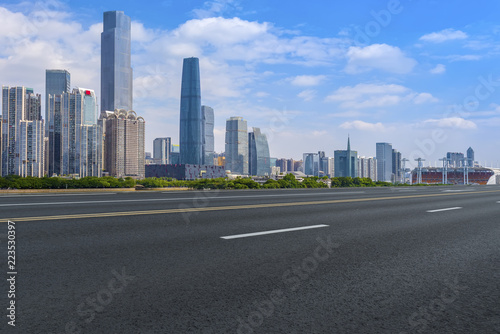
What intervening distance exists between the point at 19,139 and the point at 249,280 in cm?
17419

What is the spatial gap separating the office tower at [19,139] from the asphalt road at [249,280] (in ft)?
481

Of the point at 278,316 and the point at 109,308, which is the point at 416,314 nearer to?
the point at 278,316

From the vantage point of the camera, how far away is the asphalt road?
311cm

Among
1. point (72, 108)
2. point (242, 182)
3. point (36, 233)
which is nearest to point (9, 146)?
point (72, 108)

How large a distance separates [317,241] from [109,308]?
4091mm

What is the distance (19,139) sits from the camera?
15262cm

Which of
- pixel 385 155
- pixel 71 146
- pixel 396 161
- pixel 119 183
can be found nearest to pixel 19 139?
→ pixel 71 146

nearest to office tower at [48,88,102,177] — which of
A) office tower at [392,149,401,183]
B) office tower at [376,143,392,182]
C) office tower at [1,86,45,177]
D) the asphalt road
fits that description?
office tower at [1,86,45,177]

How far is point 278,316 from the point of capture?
3.23 m

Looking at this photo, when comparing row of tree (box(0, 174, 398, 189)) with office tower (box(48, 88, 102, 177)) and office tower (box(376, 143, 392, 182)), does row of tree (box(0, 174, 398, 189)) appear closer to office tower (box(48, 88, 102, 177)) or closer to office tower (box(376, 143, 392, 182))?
office tower (box(376, 143, 392, 182))

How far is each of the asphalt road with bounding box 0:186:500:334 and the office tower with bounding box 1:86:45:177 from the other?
146545 millimetres

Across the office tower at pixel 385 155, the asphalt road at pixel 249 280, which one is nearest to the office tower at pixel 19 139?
the office tower at pixel 385 155

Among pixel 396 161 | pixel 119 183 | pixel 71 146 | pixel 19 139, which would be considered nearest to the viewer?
pixel 119 183

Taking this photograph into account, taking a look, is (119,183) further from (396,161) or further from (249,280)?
(396,161)
